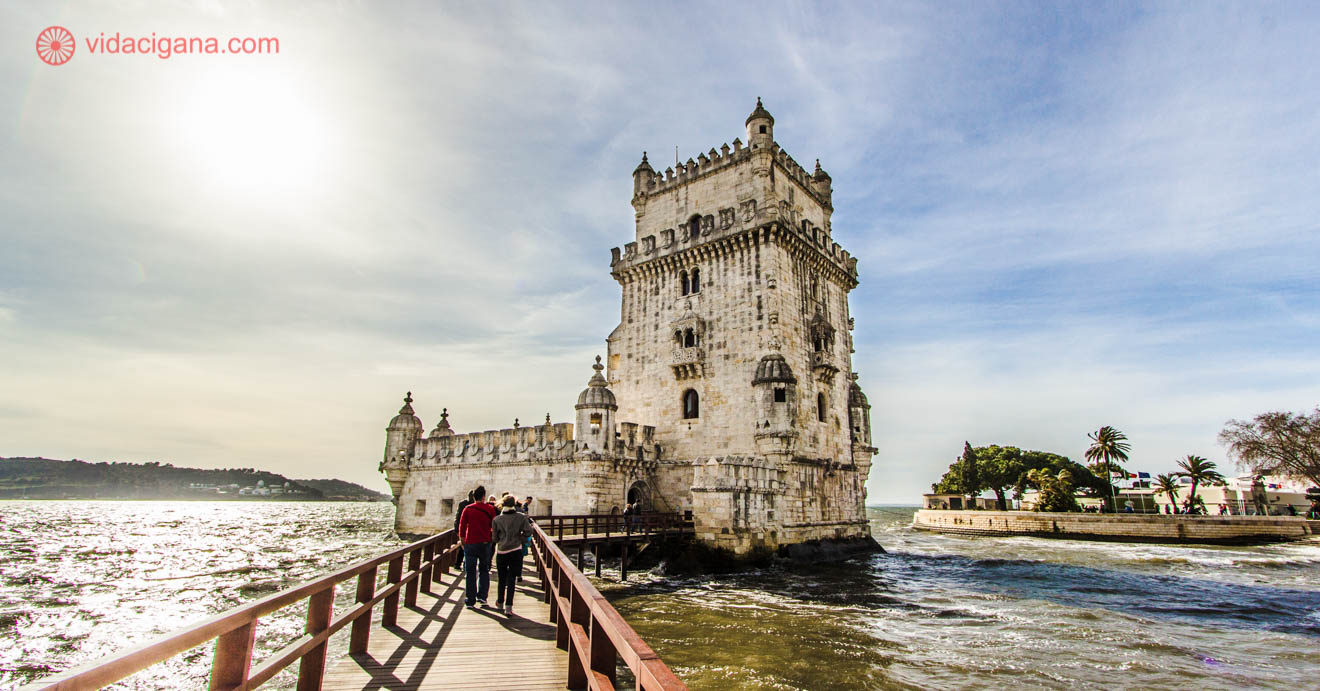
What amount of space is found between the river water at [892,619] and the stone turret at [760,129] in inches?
704

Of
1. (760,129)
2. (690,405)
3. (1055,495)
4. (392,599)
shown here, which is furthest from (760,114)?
(1055,495)

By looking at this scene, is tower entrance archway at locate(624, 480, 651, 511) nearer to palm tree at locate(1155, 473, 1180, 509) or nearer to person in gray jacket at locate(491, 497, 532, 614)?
person in gray jacket at locate(491, 497, 532, 614)

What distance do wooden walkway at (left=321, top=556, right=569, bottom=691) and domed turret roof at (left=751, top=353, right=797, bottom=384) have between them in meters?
15.7

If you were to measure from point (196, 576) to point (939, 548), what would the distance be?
37.6m

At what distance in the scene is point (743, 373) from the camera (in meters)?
25.4

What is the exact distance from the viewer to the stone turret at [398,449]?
34125mm

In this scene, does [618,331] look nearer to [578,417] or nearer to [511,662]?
[578,417]

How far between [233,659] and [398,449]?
3274 cm

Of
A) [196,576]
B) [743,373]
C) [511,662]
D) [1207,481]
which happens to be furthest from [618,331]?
[1207,481]

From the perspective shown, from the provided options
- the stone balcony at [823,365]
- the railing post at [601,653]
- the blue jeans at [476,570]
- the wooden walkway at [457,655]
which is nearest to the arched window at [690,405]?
the stone balcony at [823,365]

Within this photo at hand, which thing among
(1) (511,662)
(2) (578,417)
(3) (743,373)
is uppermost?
(3) (743,373)

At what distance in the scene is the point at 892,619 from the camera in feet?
50.4

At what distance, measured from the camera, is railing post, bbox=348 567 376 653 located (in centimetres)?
688

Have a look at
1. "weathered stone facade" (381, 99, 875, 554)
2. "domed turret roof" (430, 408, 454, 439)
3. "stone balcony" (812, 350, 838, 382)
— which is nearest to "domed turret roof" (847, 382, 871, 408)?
"weathered stone facade" (381, 99, 875, 554)
